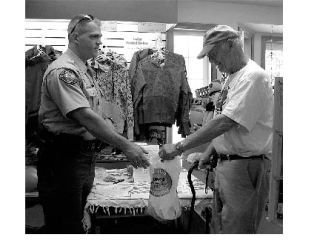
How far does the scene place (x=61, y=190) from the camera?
1.90 meters

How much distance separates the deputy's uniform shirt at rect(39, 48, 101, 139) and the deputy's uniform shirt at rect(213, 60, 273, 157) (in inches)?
26.5

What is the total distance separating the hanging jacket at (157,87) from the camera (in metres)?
3.02

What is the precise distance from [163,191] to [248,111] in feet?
2.08

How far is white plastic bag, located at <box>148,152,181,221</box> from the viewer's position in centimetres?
200

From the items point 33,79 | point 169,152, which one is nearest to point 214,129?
point 169,152

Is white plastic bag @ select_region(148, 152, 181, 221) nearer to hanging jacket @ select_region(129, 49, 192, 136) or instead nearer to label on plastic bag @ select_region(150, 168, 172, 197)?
label on plastic bag @ select_region(150, 168, 172, 197)

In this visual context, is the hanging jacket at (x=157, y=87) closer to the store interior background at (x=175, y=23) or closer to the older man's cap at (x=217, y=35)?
the store interior background at (x=175, y=23)

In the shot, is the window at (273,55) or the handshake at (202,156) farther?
the window at (273,55)

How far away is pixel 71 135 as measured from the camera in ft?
6.15

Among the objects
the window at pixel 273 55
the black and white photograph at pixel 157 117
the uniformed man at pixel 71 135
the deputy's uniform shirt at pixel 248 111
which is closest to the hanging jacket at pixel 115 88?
the black and white photograph at pixel 157 117

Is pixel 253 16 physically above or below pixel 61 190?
above
